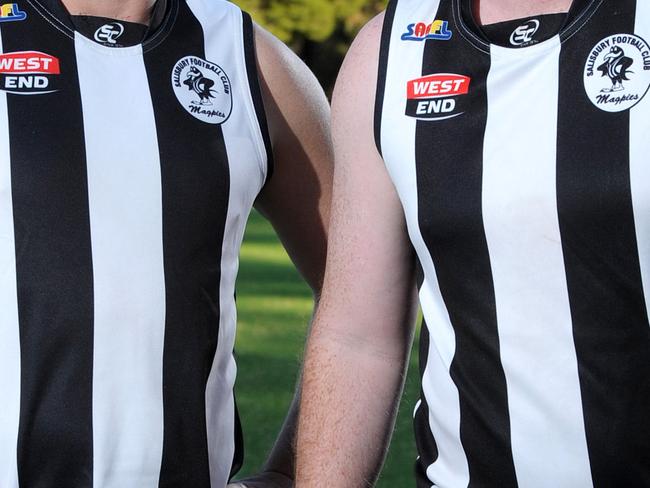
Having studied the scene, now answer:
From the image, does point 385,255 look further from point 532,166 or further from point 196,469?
point 196,469

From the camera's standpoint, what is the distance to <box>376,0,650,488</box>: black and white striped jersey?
2.12m

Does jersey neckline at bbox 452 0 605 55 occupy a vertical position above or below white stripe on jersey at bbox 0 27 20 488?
above

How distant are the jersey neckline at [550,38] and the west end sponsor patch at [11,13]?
0.92 metres

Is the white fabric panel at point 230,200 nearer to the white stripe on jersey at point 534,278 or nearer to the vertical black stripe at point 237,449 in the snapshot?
the vertical black stripe at point 237,449

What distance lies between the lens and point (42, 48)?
259 centimetres

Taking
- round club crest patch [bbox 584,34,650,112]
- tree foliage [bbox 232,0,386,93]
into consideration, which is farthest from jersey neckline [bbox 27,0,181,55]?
tree foliage [bbox 232,0,386,93]

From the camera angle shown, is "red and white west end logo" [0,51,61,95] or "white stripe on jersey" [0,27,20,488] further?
"red and white west end logo" [0,51,61,95]

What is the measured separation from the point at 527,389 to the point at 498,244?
258 millimetres

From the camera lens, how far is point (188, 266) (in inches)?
100

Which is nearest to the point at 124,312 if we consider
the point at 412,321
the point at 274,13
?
the point at 412,321

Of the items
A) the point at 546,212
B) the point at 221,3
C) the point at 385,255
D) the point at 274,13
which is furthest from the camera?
the point at 274,13

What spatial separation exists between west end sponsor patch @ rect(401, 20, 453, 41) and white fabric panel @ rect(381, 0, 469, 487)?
2cm

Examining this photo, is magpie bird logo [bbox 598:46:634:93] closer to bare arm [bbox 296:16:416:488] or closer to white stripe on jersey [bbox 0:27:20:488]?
bare arm [bbox 296:16:416:488]

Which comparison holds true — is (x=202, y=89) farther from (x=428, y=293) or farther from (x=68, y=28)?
(x=428, y=293)
